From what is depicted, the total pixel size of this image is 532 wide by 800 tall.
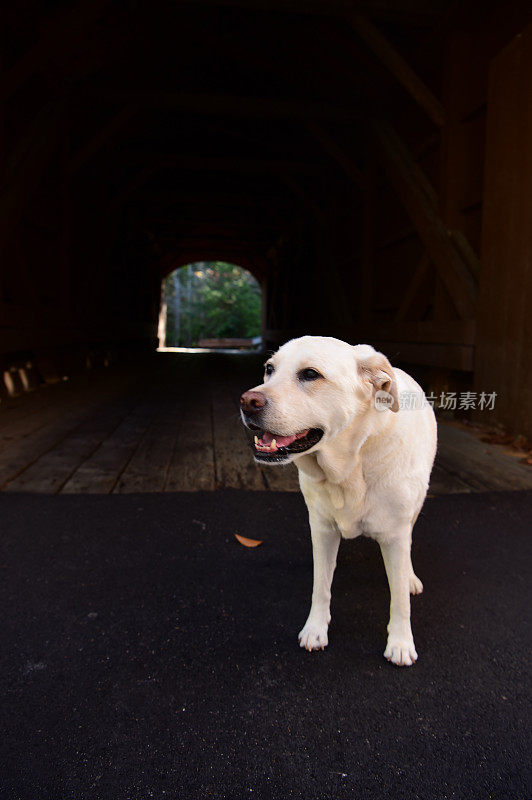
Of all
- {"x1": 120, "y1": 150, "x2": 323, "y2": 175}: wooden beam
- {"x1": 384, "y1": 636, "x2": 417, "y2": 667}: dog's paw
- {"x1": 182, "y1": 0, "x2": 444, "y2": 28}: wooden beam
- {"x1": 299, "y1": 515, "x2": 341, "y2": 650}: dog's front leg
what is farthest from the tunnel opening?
{"x1": 384, "y1": 636, "x2": 417, "y2": 667}: dog's paw

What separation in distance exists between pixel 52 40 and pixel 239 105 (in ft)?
11.1

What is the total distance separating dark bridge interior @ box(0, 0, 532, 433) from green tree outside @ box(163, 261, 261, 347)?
23583mm

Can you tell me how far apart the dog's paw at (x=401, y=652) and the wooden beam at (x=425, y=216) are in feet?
12.9

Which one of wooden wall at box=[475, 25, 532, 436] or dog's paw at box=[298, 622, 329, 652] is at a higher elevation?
wooden wall at box=[475, 25, 532, 436]

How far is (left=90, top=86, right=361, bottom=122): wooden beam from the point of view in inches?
299

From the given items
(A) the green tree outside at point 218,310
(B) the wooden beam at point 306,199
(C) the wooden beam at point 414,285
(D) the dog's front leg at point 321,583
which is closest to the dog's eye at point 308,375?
(D) the dog's front leg at point 321,583

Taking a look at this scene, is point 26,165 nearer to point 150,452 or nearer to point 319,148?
point 150,452

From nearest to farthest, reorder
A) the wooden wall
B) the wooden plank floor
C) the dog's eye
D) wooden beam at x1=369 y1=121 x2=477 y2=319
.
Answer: the dog's eye, the wooden plank floor, the wooden wall, wooden beam at x1=369 y1=121 x2=477 y2=319

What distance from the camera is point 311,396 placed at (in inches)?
56.6

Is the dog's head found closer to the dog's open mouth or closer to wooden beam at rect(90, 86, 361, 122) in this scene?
the dog's open mouth

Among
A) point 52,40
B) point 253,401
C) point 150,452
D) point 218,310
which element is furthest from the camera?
point 218,310

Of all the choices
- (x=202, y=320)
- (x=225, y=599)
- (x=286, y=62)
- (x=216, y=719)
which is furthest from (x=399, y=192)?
(x=202, y=320)

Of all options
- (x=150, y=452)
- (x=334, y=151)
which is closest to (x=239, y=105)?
(x=334, y=151)

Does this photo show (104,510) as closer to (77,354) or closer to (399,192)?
(399,192)
